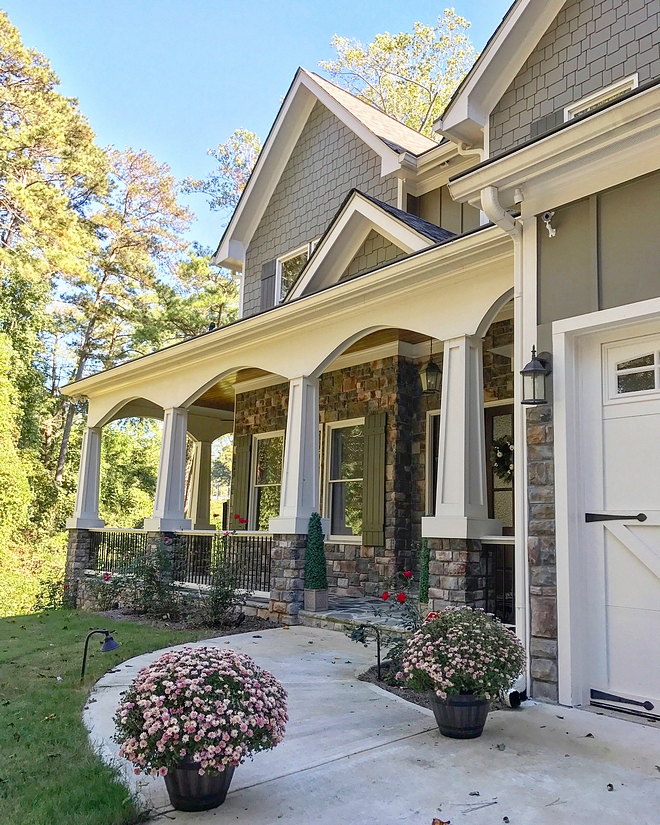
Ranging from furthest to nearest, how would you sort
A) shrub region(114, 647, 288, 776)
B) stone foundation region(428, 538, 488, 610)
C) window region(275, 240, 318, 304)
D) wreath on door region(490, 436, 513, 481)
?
1. window region(275, 240, 318, 304)
2. wreath on door region(490, 436, 513, 481)
3. stone foundation region(428, 538, 488, 610)
4. shrub region(114, 647, 288, 776)

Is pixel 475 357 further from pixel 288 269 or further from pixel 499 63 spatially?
pixel 288 269

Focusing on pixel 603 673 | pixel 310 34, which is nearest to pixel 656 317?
pixel 603 673

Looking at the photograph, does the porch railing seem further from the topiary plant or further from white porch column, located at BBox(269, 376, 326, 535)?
the topiary plant

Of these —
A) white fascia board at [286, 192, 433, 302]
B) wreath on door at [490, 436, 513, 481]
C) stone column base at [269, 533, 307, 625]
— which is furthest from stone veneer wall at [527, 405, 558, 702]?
white fascia board at [286, 192, 433, 302]

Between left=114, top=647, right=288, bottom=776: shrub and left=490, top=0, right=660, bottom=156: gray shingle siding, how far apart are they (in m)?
6.48

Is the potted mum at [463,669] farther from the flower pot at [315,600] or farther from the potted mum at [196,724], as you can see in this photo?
the flower pot at [315,600]

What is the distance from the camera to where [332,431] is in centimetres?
1069

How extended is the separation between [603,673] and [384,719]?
1.41 meters

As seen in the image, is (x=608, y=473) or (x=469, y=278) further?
(x=469, y=278)

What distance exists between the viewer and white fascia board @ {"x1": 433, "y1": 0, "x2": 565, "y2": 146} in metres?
7.35

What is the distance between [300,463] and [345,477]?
2355mm

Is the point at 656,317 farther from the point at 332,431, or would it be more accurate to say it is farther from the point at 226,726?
the point at 332,431

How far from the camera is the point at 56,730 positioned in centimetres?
409

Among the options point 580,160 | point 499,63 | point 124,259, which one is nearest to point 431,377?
point 499,63
